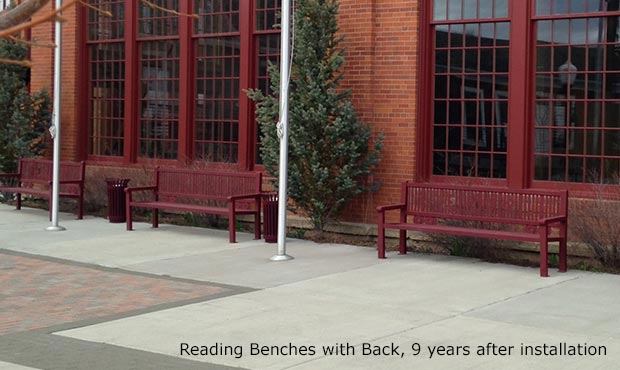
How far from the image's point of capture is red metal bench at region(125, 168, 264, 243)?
46.6 ft

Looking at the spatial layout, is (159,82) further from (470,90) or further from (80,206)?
(470,90)

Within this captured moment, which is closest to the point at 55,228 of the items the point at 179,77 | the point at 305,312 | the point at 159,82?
the point at 179,77

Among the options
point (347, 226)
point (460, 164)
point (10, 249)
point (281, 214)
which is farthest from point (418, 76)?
point (10, 249)

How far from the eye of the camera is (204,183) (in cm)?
1522

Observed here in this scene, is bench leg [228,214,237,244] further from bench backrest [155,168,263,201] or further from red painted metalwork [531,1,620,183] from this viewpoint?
red painted metalwork [531,1,620,183]

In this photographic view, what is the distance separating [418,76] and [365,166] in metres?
1.58

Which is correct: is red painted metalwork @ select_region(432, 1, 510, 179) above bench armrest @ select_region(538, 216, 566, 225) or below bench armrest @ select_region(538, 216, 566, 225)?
above

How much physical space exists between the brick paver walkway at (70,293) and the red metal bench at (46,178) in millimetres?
5343

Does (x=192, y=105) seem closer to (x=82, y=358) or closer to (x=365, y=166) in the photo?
(x=365, y=166)

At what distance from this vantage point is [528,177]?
12992mm

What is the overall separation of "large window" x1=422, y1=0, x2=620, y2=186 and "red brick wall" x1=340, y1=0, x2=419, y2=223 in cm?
32

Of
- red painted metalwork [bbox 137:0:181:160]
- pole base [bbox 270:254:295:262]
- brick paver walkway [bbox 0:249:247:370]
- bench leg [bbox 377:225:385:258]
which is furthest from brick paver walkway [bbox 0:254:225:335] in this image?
red painted metalwork [bbox 137:0:181:160]

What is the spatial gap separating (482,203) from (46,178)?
935 centimetres

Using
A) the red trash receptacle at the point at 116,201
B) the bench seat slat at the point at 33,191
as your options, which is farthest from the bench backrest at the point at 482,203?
the bench seat slat at the point at 33,191
